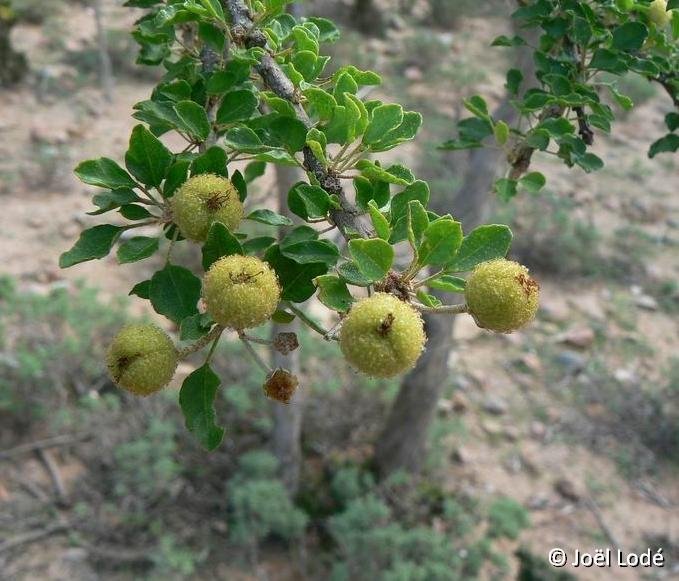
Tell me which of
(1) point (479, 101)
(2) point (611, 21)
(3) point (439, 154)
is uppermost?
(2) point (611, 21)

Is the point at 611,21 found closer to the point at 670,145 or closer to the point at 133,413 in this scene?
the point at 670,145

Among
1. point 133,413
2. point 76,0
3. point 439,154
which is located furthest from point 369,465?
point 76,0

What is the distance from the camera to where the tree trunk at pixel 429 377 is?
2529mm

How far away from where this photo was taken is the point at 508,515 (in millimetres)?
3141

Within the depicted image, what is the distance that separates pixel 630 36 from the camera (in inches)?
37.4

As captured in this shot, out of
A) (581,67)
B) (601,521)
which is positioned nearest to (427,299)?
(581,67)

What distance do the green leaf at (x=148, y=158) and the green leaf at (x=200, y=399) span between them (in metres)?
0.22

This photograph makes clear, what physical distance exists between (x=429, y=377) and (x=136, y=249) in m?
2.42

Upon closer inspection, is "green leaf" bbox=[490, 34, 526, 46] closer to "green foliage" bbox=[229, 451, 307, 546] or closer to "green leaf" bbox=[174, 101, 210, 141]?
"green leaf" bbox=[174, 101, 210, 141]

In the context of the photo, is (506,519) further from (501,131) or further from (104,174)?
(104,174)

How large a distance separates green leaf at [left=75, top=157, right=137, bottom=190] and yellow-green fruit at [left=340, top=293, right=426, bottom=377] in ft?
1.09

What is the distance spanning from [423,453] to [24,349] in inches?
83.2

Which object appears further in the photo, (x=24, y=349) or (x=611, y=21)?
(x=24, y=349)

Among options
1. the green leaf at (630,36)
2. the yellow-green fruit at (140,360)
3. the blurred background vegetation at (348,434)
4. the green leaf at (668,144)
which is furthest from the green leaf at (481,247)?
the blurred background vegetation at (348,434)
